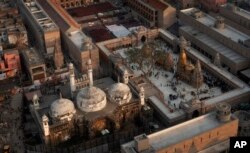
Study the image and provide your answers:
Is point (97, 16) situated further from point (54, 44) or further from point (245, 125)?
point (245, 125)

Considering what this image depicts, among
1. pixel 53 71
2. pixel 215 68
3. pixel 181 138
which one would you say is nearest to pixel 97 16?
pixel 53 71

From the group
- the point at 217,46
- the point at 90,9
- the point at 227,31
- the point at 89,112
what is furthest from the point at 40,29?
the point at 227,31

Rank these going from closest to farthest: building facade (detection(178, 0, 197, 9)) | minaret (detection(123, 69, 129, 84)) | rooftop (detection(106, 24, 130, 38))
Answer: minaret (detection(123, 69, 129, 84)), rooftop (detection(106, 24, 130, 38)), building facade (detection(178, 0, 197, 9))

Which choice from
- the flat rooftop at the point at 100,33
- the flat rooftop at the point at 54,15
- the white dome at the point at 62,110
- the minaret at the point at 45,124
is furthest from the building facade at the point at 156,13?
the minaret at the point at 45,124

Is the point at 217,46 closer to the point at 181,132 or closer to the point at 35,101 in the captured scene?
the point at 181,132

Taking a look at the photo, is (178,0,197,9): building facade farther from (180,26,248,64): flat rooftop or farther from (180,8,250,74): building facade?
(180,26,248,64): flat rooftop

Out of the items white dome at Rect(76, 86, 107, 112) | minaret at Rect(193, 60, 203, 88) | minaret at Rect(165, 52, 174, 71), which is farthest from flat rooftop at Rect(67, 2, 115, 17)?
white dome at Rect(76, 86, 107, 112)
